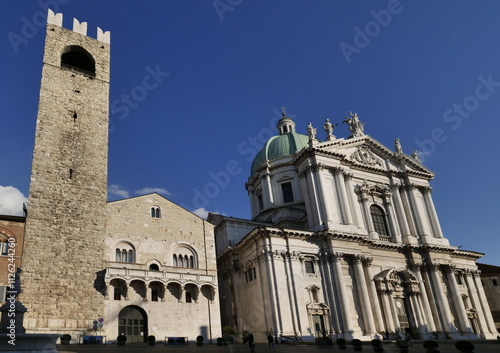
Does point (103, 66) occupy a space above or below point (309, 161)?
above

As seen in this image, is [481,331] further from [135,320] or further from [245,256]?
[135,320]

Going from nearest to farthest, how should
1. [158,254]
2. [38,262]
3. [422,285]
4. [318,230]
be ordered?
[38,262]
[158,254]
[318,230]
[422,285]

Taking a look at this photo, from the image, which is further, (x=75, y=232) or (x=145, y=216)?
(x=145, y=216)

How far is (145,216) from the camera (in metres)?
32.7

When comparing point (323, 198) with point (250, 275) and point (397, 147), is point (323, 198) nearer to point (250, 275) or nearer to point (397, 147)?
point (250, 275)

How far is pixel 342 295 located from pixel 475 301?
19337 millimetres

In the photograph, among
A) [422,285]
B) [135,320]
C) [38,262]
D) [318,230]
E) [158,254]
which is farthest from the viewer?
[422,285]

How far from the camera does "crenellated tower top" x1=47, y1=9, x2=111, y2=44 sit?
123 feet

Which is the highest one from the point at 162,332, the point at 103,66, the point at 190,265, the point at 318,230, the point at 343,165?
the point at 103,66

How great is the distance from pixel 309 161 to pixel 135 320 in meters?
22.4

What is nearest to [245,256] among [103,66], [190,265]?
[190,265]

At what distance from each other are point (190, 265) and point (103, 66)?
20.8 m

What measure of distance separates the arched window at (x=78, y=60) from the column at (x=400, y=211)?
3457 centimetres

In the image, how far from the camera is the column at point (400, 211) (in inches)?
1716
